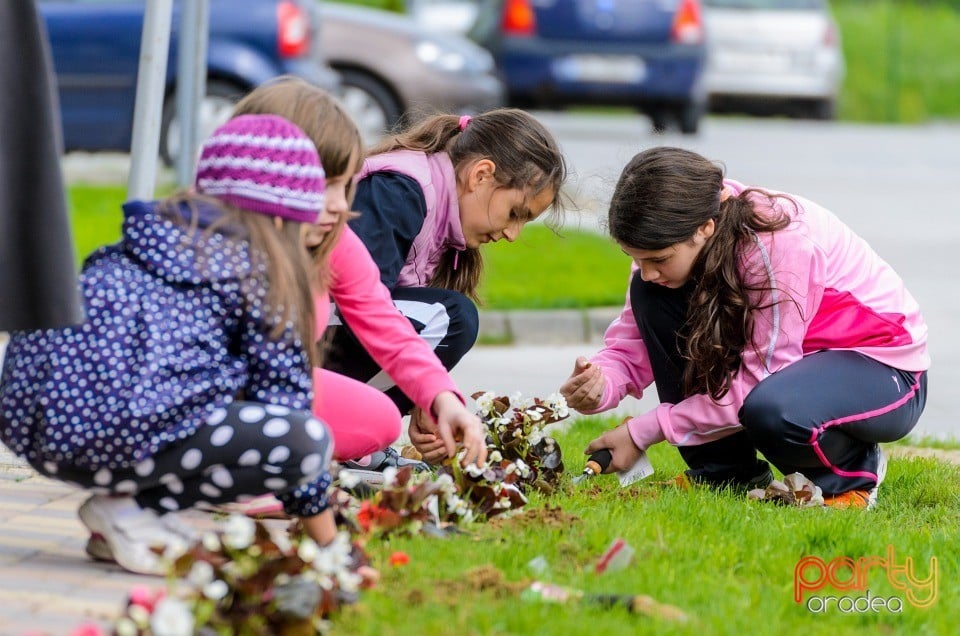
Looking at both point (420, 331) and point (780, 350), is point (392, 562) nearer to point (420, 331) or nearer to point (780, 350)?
point (420, 331)

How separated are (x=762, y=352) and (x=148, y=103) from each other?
227 cm

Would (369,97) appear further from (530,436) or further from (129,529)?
(129,529)

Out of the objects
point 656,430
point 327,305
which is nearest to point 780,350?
point 656,430

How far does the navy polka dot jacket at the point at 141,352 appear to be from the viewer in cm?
276

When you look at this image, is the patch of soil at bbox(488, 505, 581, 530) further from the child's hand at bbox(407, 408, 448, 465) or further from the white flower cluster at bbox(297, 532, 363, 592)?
the white flower cluster at bbox(297, 532, 363, 592)

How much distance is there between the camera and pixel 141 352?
110 inches

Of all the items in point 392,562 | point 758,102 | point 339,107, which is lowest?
point 758,102

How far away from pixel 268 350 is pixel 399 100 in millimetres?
8699

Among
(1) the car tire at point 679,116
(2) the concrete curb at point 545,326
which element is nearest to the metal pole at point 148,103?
(2) the concrete curb at point 545,326

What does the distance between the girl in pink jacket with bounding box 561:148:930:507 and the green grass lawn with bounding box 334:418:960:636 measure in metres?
0.21

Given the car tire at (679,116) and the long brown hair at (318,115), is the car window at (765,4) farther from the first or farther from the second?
the long brown hair at (318,115)

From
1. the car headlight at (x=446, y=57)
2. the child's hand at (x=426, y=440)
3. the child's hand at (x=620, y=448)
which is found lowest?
the car headlight at (x=446, y=57)

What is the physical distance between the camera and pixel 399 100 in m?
11.4

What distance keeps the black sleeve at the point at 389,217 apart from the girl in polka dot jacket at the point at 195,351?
0.97 m
